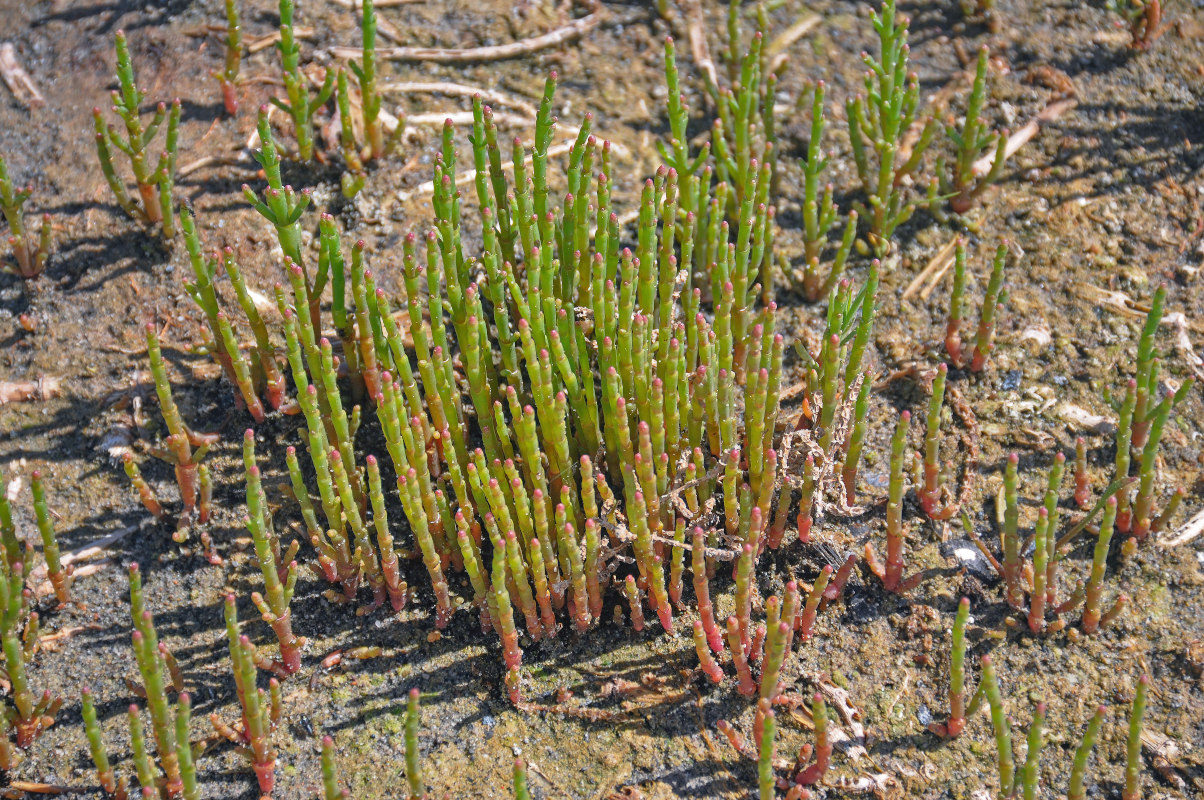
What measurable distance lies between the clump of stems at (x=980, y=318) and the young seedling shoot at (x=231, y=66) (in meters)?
2.47

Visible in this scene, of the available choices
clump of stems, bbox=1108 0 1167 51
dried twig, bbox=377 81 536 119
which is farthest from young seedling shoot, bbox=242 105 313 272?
clump of stems, bbox=1108 0 1167 51

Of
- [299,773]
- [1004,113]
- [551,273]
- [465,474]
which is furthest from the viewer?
[1004,113]

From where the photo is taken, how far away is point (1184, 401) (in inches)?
120

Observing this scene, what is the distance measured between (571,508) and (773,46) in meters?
2.47

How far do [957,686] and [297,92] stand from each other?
2.53 metres

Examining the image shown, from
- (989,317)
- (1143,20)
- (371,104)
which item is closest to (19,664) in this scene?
(371,104)

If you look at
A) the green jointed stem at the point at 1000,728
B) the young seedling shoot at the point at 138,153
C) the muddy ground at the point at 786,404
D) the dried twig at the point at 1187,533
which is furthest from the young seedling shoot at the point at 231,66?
the dried twig at the point at 1187,533

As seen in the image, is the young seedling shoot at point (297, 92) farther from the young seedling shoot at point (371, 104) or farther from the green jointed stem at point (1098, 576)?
the green jointed stem at point (1098, 576)

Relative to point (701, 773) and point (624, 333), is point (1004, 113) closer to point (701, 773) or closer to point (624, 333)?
point (624, 333)

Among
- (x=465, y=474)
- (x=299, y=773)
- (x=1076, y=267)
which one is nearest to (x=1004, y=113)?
(x=1076, y=267)

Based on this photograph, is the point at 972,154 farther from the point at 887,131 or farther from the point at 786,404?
the point at 786,404

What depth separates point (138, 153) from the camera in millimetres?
3127

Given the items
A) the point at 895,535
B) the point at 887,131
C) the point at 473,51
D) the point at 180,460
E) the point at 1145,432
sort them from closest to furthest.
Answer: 1. the point at 895,535
2. the point at 180,460
3. the point at 1145,432
4. the point at 887,131
5. the point at 473,51

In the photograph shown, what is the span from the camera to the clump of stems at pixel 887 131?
3211 millimetres
